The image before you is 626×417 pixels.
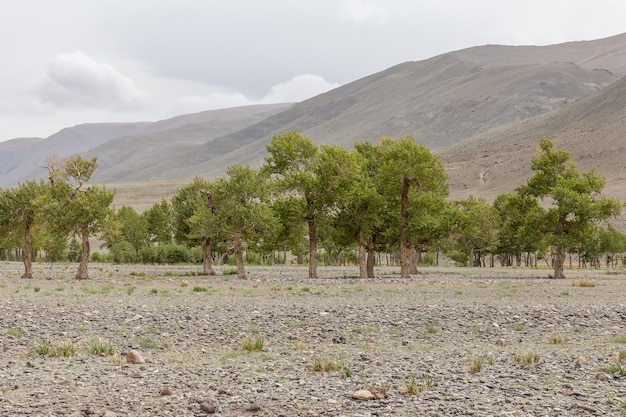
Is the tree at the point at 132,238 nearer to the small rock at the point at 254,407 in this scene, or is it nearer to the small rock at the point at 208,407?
the small rock at the point at 208,407

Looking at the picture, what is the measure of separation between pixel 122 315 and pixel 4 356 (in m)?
7.27

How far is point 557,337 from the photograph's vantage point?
18688mm

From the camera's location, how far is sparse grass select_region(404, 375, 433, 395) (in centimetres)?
1209

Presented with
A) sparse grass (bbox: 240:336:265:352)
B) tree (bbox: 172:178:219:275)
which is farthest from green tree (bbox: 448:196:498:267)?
sparse grass (bbox: 240:336:265:352)

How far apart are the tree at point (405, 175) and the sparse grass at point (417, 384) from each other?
3322cm

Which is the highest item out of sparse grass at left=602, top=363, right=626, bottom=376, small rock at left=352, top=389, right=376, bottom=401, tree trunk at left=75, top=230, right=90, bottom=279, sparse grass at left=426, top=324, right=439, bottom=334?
tree trunk at left=75, top=230, right=90, bottom=279

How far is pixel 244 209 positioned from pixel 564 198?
2605 cm

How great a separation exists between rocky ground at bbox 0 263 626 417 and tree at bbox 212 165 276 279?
1720 centimetres

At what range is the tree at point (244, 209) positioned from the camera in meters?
46.2

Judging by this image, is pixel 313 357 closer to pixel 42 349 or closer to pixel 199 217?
pixel 42 349

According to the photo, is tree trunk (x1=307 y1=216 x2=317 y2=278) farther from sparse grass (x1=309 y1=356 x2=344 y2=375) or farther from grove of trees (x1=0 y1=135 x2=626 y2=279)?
sparse grass (x1=309 y1=356 x2=344 y2=375)

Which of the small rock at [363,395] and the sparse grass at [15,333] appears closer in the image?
the small rock at [363,395]

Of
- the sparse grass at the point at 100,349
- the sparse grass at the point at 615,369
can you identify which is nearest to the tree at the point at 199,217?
the sparse grass at the point at 100,349

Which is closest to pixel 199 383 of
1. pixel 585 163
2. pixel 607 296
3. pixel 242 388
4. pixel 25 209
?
pixel 242 388
